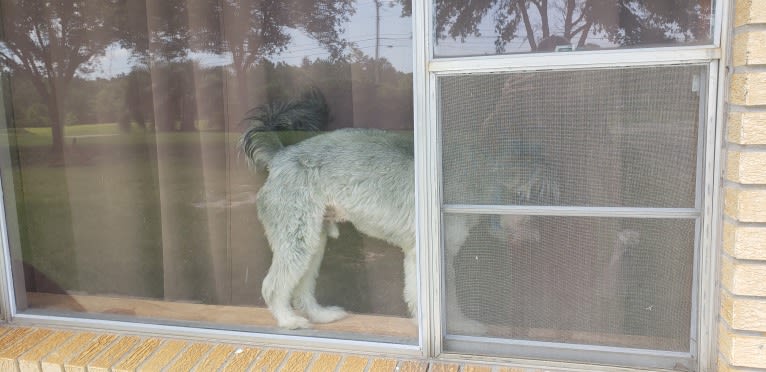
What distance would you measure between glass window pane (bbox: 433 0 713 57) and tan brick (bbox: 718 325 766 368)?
909 mm

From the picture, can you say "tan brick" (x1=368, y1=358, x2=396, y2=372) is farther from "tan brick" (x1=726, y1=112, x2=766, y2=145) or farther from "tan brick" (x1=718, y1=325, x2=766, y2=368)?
"tan brick" (x1=726, y1=112, x2=766, y2=145)

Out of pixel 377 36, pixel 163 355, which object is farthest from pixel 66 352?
pixel 377 36

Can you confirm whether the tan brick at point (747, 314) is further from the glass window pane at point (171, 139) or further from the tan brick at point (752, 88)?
the glass window pane at point (171, 139)

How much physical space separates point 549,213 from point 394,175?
73 cm

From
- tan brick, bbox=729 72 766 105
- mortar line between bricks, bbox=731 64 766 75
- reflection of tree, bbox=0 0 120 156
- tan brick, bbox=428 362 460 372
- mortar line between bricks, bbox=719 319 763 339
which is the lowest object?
tan brick, bbox=428 362 460 372

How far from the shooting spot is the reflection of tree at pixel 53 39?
2.77 meters

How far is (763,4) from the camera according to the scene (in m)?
1.52

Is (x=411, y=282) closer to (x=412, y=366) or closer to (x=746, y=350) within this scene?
(x=412, y=366)

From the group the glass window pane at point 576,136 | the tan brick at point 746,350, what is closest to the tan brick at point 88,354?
the glass window pane at point 576,136

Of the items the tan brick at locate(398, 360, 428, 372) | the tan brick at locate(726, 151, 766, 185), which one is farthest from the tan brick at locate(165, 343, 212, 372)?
the tan brick at locate(726, 151, 766, 185)

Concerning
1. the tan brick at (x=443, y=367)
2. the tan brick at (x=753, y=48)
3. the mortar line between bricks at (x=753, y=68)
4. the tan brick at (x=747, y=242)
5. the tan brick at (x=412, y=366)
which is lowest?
the tan brick at (x=412, y=366)

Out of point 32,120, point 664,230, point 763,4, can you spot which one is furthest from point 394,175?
point 32,120

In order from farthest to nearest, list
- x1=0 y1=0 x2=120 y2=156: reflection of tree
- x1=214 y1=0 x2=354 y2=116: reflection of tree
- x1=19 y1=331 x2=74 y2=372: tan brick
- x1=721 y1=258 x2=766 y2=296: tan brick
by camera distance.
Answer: x1=0 y1=0 x2=120 y2=156: reflection of tree → x1=214 y1=0 x2=354 y2=116: reflection of tree → x1=19 y1=331 x2=74 y2=372: tan brick → x1=721 y1=258 x2=766 y2=296: tan brick

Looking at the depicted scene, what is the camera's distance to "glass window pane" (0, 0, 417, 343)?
2.58m
